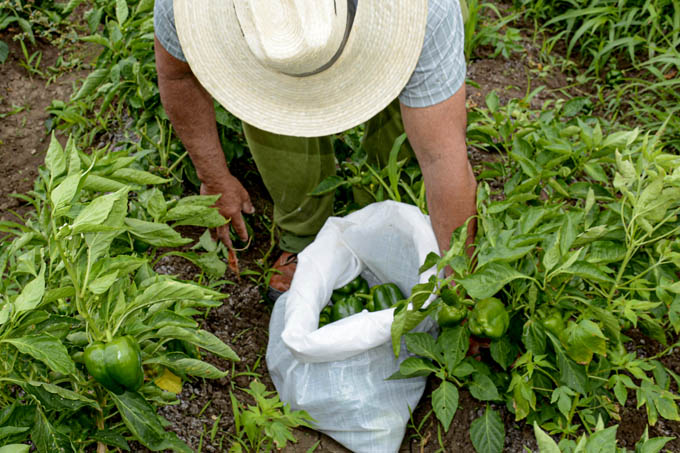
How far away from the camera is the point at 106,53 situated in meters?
2.40

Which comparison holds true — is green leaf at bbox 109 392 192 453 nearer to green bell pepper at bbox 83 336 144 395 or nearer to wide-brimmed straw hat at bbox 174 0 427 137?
green bell pepper at bbox 83 336 144 395

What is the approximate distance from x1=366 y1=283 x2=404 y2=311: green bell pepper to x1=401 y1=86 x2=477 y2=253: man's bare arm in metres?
0.43

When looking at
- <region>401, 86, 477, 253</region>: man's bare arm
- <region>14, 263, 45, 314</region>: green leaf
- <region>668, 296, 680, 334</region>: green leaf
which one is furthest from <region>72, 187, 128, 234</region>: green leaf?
<region>668, 296, 680, 334</region>: green leaf

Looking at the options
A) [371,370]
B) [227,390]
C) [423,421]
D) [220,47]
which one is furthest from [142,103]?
[423,421]

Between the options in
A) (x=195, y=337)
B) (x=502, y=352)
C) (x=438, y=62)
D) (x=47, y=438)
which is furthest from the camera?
(x=502, y=352)

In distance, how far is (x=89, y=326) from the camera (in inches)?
52.7

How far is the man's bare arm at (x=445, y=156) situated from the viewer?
1.55 metres

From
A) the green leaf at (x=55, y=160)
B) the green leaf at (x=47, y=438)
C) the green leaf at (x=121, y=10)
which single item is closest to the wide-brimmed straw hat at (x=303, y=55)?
the green leaf at (x=55, y=160)

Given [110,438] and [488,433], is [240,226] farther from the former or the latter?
[488,433]

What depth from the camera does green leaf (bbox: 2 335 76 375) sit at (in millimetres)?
1183

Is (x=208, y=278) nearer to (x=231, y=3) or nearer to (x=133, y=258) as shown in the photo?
(x=133, y=258)

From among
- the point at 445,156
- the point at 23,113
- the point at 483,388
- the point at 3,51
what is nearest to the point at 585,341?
the point at 483,388

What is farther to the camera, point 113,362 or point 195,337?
point 195,337

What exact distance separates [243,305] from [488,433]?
96 centimetres
